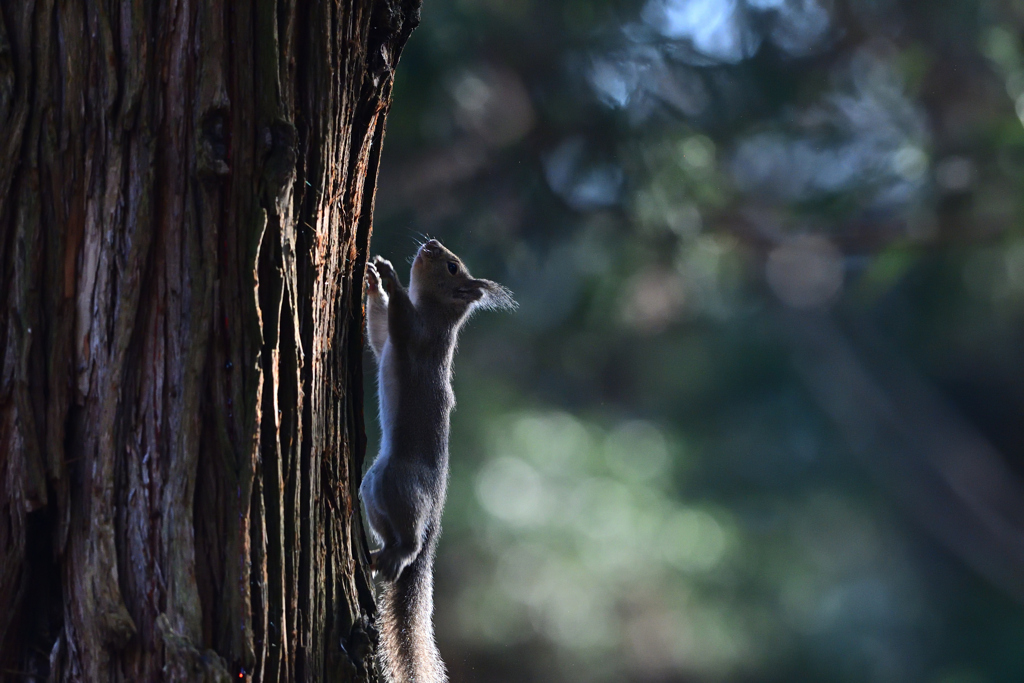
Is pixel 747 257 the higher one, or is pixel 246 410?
pixel 747 257

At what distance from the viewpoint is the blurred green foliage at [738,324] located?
360cm

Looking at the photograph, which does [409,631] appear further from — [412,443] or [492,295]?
[492,295]

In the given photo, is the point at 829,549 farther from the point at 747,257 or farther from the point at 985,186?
the point at 985,186

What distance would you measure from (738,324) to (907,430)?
1.14m

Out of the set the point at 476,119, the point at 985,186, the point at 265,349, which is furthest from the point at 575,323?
the point at 265,349

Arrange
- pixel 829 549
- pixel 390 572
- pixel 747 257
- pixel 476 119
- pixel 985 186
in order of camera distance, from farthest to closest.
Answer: pixel 829 549, pixel 747 257, pixel 985 186, pixel 476 119, pixel 390 572

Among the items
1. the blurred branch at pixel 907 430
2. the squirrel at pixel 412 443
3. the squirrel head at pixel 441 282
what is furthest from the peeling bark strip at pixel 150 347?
the blurred branch at pixel 907 430

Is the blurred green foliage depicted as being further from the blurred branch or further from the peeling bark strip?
the peeling bark strip

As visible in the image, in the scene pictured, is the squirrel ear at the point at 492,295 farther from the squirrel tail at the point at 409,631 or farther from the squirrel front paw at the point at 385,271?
the squirrel tail at the point at 409,631

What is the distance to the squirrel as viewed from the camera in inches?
65.2

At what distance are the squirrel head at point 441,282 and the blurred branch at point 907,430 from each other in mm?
2992

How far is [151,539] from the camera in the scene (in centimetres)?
90

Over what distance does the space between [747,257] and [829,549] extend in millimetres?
1687

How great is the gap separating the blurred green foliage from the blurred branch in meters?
0.01
